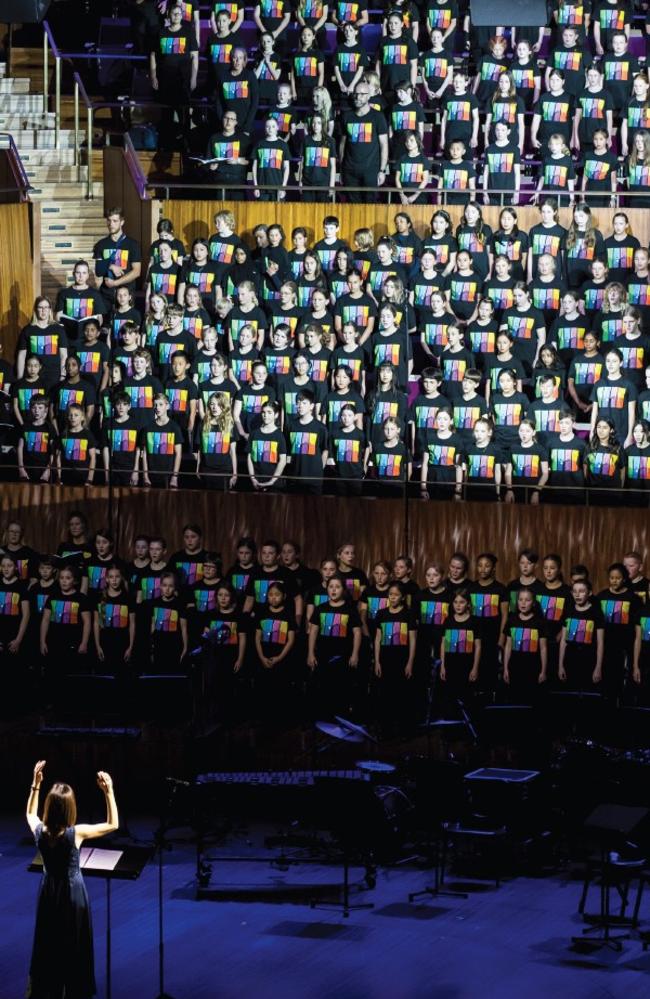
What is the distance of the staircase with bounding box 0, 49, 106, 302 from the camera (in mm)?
14219

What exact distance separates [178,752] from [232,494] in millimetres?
1655

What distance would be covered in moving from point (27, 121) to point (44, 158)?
36cm

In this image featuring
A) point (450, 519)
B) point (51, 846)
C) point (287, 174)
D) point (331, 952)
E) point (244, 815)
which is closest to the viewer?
point (51, 846)

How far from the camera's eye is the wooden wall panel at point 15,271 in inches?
531

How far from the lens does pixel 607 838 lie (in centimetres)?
864

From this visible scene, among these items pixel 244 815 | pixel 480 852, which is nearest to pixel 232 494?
pixel 244 815

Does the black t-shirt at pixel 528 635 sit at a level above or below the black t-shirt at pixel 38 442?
below

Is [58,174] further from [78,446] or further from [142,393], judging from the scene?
[78,446]

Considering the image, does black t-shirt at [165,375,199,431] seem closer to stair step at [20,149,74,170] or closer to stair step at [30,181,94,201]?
stair step at [30,181,94,201]

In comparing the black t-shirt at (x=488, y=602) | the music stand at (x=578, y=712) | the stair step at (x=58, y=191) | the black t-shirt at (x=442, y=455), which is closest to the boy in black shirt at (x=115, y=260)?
the stair step at (x=58, y=191)

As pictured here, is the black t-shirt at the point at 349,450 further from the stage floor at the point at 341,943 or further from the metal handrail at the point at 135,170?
the metal handrail at the point at 135,170

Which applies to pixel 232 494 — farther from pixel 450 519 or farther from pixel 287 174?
pixel 287 174

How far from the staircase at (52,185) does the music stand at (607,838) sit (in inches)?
254

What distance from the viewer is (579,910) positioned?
930cm
